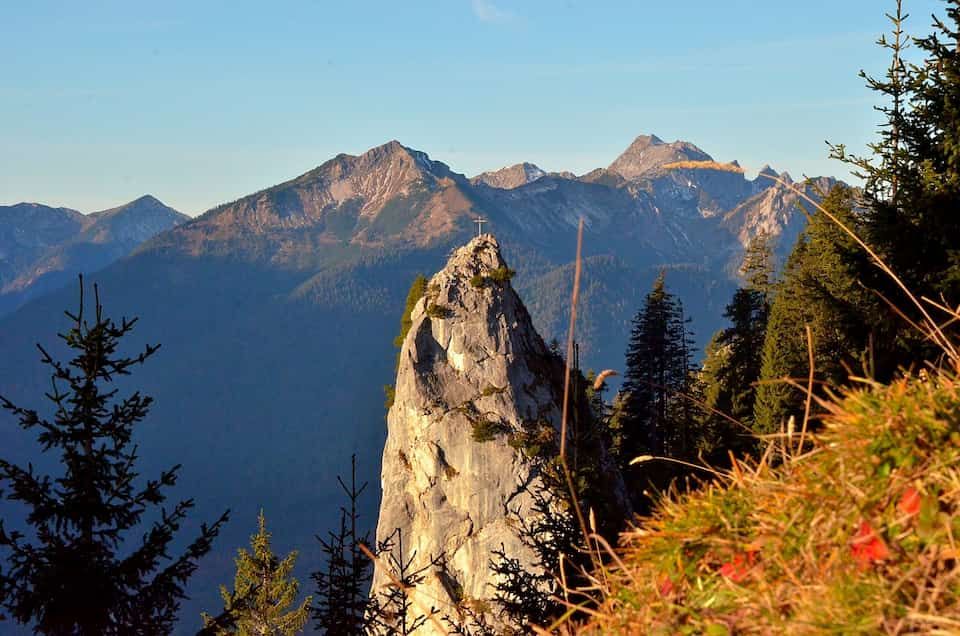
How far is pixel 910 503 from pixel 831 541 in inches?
9.7

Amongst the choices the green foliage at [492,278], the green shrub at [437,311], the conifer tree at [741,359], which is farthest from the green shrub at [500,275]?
the conifer tree at [741,359]

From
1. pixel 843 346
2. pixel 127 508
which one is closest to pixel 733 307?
pixel 843 346

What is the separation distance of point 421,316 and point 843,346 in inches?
1128

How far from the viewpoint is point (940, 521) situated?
2432 millimetres

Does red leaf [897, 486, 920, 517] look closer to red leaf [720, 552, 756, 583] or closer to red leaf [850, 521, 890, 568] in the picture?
red leaf [850, 521, 890, 568]

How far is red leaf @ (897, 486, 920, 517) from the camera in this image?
2.50 meters

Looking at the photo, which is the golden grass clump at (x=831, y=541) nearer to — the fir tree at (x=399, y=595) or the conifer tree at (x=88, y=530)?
the fir tree at (x=399, y=595)

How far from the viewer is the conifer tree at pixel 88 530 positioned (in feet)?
32.6

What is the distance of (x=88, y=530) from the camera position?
34.4ft

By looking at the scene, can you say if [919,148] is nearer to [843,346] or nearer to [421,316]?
[843,346]

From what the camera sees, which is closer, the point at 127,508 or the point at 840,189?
the point at 127,508

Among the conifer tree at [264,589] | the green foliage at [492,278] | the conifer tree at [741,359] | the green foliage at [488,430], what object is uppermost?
the green foliage at [492,278]

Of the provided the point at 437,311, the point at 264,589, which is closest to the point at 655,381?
the point at 437,311

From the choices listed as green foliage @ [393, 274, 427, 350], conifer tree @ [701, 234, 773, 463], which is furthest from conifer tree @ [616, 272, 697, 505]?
green foliage @ [393, 274, 427, 350]
